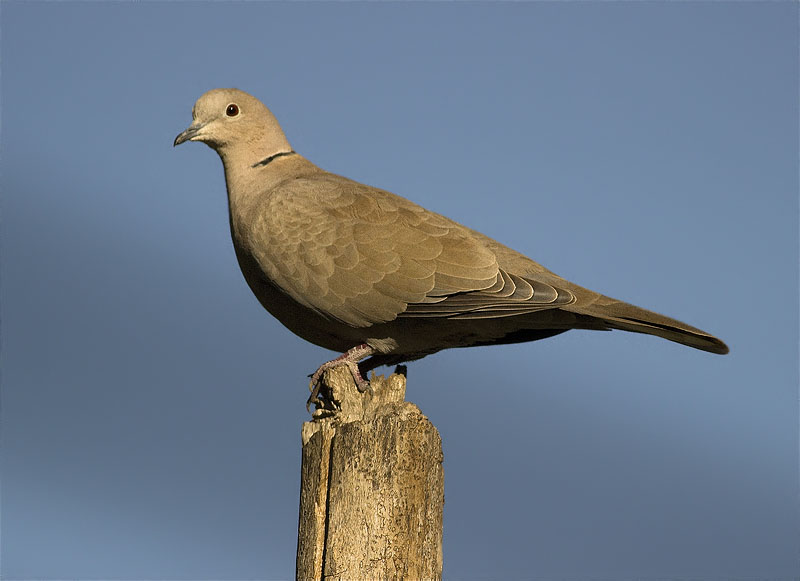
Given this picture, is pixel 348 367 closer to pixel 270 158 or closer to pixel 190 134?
pixel 270 158

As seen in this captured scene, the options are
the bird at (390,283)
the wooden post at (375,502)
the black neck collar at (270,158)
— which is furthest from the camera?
the black neck collar at (270,158)

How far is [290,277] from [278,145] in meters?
1.31

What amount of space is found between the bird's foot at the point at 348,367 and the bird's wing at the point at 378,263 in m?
0.20

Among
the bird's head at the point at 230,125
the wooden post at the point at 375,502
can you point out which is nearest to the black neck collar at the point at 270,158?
the bird's head at the point at 230,125

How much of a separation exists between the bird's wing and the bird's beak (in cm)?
89

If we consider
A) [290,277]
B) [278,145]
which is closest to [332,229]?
[290,277]

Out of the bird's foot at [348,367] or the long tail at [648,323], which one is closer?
the long tail at [648,323]

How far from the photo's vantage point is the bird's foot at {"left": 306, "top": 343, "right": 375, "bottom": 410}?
495 centimetres

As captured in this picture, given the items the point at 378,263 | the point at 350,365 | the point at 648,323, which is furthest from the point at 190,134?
the point at 648,323

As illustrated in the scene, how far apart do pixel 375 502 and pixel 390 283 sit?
5.08 ft

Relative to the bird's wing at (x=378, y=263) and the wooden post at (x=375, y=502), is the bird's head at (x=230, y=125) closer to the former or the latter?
the bird's wing at (x=378, y=263)

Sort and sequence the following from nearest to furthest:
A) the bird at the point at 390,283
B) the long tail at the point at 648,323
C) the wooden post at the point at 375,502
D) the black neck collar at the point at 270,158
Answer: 1. the wooden post at the point at 375,502
2. the long tail at the point at 648,323
3. the bird at the point at 390,283
4. the black neck collar at the point at 270,158

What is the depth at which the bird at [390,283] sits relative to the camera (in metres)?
4.93

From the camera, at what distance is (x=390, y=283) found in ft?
16.5
